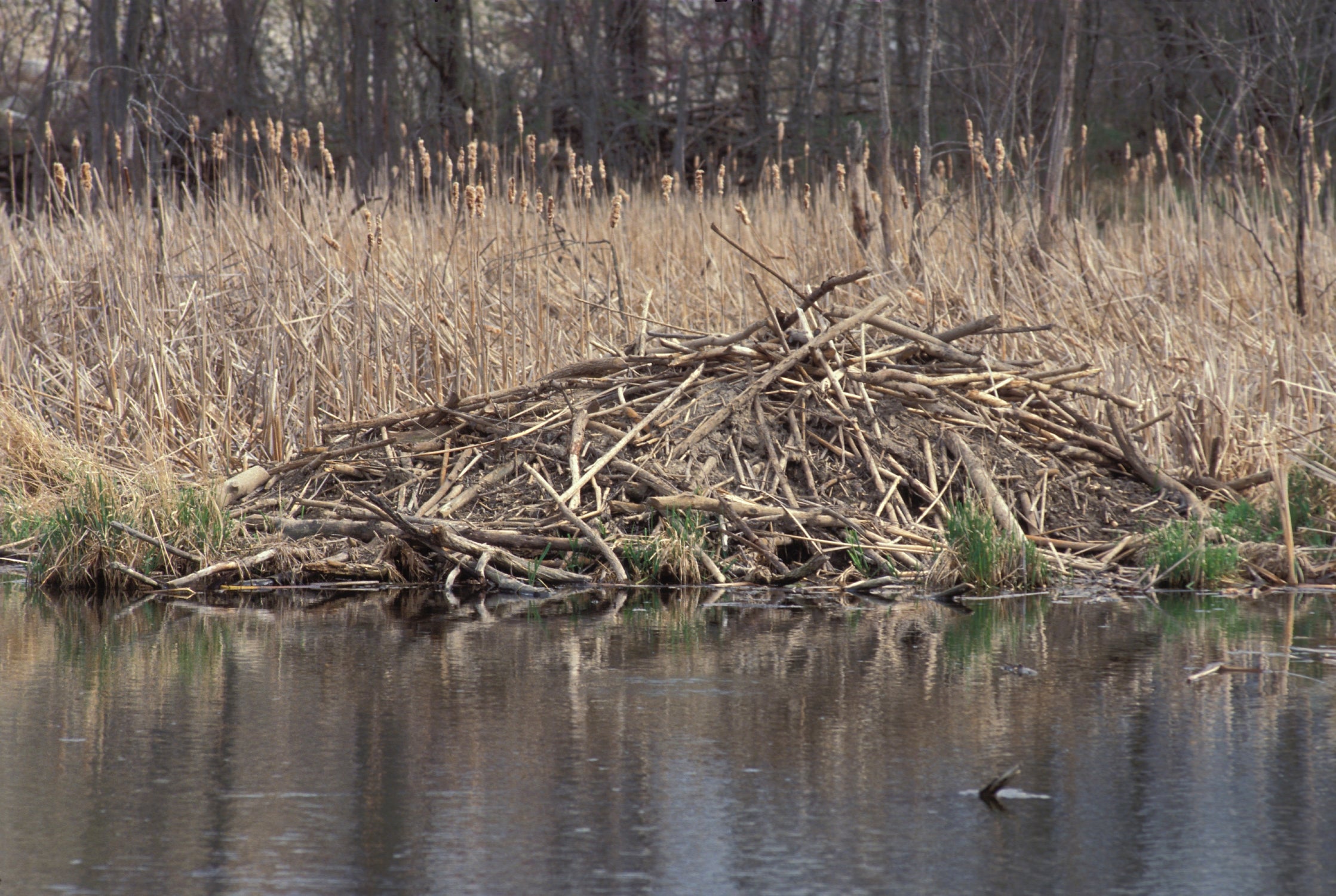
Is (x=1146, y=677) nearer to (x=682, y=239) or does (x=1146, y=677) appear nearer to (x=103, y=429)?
(x=103, y=429)

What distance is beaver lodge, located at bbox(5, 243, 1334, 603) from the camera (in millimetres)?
6699

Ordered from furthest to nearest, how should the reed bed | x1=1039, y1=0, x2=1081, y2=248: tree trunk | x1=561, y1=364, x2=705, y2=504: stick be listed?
x1=1039, y1=0, x2=1081, y2=248: tree trunk < the reed bed < x1=561, y1=364, x2=705, y2=504: stick

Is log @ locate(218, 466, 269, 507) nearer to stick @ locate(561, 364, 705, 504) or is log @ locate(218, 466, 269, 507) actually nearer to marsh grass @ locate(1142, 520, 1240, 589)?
stick @ locate(561, 364, 705, 504)

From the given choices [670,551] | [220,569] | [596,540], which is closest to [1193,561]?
[670,551]

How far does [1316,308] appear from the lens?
10.3 metres

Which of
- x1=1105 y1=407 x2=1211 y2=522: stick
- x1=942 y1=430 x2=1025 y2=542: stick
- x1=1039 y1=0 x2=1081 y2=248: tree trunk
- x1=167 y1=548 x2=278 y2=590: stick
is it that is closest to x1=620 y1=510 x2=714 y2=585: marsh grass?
x1=942 y1=430 x2=1025 y2=542: stick

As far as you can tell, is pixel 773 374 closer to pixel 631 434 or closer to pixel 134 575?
pixel 631 434

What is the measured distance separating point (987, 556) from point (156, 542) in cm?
347

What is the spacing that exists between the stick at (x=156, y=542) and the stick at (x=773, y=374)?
2.31 m

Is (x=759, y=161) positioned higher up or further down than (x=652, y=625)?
higher up

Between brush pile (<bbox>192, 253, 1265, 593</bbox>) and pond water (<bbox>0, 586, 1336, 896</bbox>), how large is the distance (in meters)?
0.92

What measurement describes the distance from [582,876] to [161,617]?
343 cm

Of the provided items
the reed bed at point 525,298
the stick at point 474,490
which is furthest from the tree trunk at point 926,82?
the stick at point 474,490

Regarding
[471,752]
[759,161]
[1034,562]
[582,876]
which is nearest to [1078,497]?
[1034,562]
